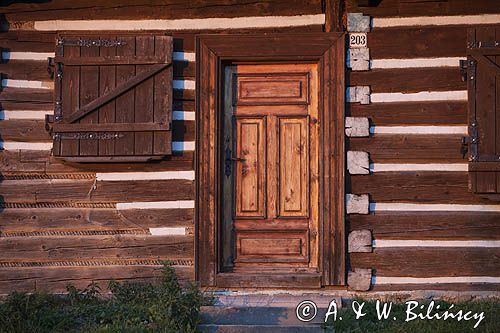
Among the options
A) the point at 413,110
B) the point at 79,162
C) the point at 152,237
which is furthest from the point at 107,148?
the point at 413,110

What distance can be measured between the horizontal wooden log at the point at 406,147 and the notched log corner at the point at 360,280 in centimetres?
116

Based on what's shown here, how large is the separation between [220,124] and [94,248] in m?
1.88

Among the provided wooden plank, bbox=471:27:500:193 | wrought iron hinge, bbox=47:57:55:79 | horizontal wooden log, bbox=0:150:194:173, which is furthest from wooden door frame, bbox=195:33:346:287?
wrought iron hinge, bbox=47:57:55:79

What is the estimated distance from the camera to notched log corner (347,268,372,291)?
7.52 meters

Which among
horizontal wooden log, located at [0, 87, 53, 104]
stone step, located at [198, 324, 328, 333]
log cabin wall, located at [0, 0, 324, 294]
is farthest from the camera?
horizontal wooden log, located at [0, 87, 53, 104]

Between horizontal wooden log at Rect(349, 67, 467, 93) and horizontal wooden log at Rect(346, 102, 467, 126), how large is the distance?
0.16m

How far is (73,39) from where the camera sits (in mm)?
7738

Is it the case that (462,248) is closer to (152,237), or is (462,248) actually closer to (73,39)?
(152,237)

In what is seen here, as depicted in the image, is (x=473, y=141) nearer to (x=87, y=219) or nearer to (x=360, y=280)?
(x=360, y=280)

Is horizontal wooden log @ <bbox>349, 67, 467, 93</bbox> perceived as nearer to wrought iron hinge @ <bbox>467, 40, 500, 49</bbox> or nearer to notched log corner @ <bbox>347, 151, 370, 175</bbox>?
wrought iron hinge @ <bbox>467, 40, 500, 49</bbox>

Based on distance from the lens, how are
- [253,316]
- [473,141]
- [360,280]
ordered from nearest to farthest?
[253,316] → [473,141] → [360,280]

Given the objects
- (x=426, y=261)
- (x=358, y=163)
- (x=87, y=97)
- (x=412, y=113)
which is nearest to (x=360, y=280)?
(x=426, y=261)

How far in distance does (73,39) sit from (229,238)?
268 cm

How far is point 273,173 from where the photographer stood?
782 cm
